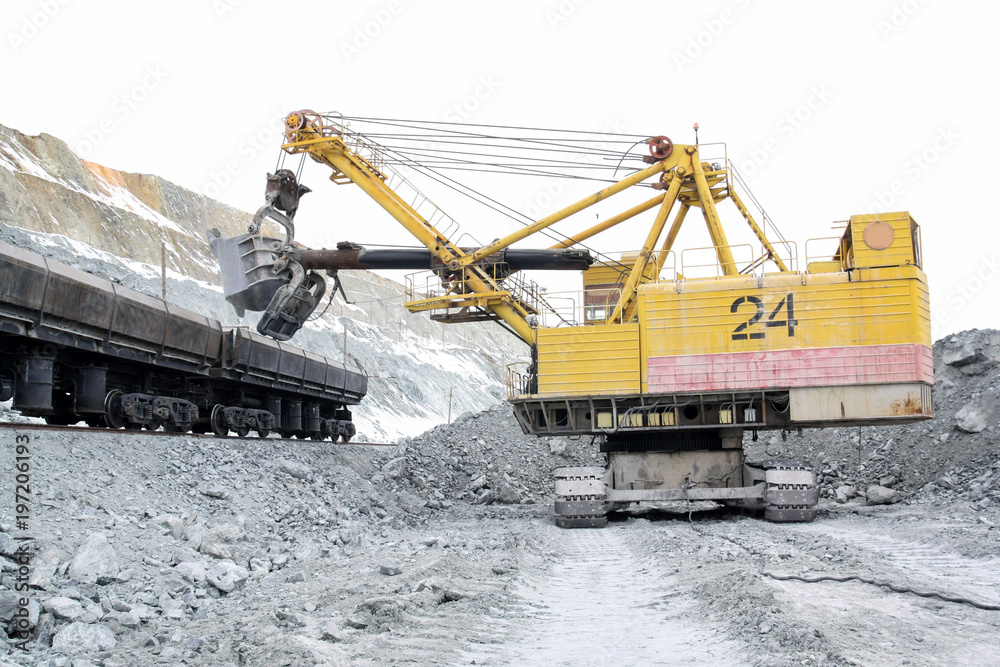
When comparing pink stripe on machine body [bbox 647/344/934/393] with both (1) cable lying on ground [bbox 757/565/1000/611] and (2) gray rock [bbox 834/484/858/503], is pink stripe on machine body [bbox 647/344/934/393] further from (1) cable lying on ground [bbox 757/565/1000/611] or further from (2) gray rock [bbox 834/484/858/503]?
(1) cable lying on ground [bbox 757/565/1000/611]

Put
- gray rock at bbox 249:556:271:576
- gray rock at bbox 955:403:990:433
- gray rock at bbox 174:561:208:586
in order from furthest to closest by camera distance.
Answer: gray rock at bbox 955:403:990:433 → gray rock at bbox 249:556:271:576 → gray rock at bbox 174:561:208:586

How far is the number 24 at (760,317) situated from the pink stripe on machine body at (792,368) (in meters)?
0.33

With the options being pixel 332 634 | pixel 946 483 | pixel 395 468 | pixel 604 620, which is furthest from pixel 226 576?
pixel 946 483

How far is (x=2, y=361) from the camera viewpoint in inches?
452

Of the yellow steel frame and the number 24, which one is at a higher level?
the yellow steel frame

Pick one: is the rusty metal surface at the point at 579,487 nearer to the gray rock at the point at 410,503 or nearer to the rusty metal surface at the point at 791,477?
the rusty metal surface at the point at 791,477

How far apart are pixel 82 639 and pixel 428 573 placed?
305 centimetres

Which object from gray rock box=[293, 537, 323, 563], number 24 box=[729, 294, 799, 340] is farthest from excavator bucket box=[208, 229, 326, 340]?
number 24 box=[729, 294, 799, 340]

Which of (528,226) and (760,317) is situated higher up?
(528,226)

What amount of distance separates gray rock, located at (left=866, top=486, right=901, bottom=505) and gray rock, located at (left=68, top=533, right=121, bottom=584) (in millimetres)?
13744

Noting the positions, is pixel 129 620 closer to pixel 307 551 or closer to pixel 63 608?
pixel 63 608

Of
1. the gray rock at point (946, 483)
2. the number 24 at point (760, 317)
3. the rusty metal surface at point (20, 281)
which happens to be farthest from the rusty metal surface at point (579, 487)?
the rusty metal surface at point (20, 281)

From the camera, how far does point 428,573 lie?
730 cm

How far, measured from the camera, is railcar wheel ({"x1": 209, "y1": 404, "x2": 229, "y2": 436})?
1703 cm
